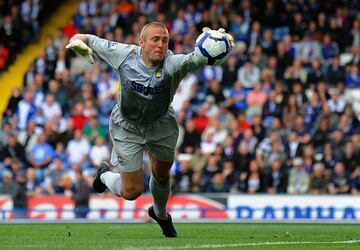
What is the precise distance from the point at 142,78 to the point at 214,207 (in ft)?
28.5

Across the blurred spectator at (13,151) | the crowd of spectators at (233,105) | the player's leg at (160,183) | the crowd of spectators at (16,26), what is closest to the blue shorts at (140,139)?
the player's leg at (160,183)

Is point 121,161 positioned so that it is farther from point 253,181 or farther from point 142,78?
point 253,181


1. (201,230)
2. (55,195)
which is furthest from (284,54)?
(201,230)

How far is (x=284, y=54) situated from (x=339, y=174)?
446 cm

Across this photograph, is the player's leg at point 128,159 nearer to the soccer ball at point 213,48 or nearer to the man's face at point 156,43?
the man's face at point 156,43

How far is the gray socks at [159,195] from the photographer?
11258mm

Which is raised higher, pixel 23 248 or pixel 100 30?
pixel 100 30

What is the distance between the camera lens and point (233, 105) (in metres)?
21.3

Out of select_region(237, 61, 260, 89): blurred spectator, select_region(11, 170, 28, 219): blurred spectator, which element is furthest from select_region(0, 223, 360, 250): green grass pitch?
select_region(237, 61, 260, 89): blurred spectator

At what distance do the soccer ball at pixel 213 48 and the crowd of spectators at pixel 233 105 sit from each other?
9035 millimetres

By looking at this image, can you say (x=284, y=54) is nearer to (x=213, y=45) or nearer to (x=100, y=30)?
(x=100, y=30)

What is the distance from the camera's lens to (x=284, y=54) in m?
22.3

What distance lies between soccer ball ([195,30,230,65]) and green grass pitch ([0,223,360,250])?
1791 millimetres

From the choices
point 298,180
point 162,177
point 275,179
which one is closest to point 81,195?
point 275,179
